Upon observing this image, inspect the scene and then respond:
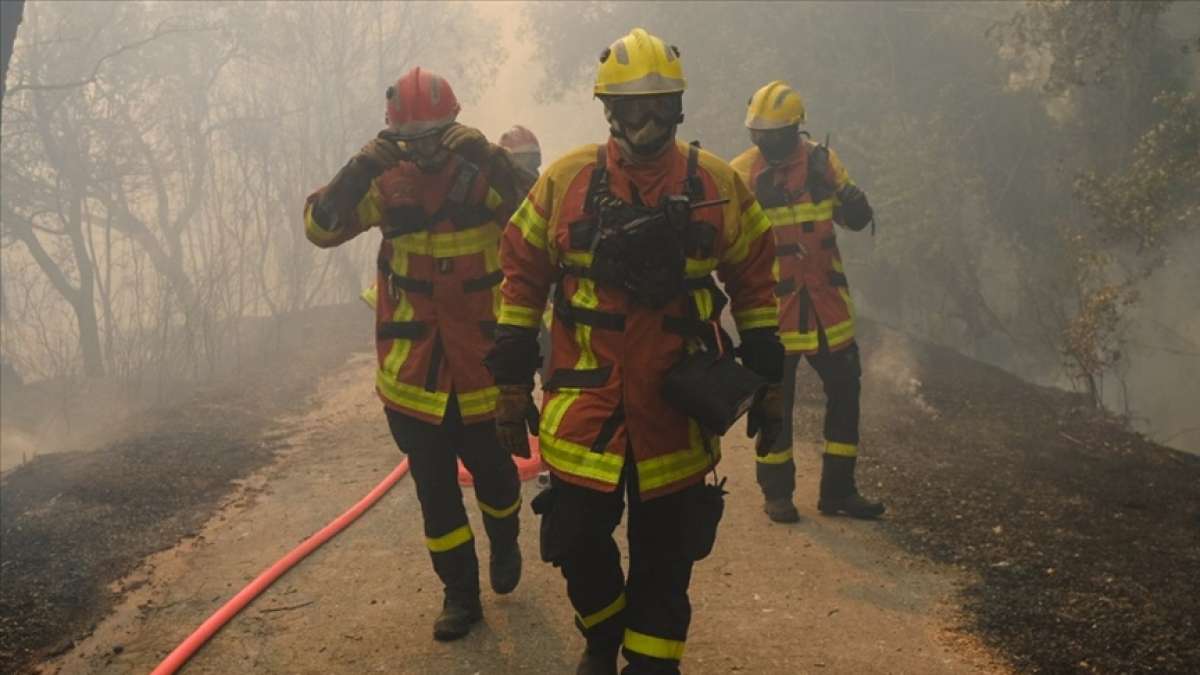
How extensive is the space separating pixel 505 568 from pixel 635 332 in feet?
6.09

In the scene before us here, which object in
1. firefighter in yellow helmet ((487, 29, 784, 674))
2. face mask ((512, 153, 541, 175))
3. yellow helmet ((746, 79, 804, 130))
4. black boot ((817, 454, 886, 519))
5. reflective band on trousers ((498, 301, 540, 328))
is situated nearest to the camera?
firefighter in yellow helmet ((487, 29, 784, 674))

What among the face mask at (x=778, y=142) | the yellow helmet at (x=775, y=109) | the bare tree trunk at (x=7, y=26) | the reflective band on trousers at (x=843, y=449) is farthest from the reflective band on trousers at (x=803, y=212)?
the bare tree trunk at (x=7, y=26)

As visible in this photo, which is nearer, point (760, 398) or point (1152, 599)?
point (760, 398)

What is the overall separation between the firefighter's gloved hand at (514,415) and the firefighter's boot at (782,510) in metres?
2.90

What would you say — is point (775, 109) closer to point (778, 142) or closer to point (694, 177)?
point (778, 142)

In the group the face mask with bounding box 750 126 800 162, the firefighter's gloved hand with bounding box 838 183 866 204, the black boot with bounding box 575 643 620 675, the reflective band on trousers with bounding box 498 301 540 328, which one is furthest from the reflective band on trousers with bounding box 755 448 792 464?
the reflective band on trousers with bounding box 498 301 540 328

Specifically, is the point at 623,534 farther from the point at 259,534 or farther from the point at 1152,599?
the point at 1152,599

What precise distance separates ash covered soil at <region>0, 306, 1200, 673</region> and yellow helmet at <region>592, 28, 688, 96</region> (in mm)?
2167

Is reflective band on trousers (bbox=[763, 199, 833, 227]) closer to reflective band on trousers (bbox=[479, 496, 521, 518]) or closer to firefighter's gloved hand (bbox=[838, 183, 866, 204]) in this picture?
firefighter's gloved hand (bbox=[838, 183, 866, 204])

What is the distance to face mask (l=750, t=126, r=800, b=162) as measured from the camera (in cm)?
609

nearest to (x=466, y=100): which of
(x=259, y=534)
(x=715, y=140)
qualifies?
(x=715, y=140)

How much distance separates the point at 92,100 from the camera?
1488 centimetres

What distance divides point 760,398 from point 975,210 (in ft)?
36.1

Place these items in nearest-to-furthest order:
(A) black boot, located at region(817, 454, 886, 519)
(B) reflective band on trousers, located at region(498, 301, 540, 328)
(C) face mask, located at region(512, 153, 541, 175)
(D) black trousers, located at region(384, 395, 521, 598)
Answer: (B) reflective band on trousers, located at region(498, 301, 540, 328), (D) black trousers, located at region(384, 395, 521, 598), (A) black boot, located at region(817, 454, 886, 519), (C) face mask, located at region(512, 153, 541, 175)
